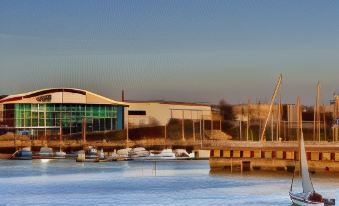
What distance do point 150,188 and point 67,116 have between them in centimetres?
8375

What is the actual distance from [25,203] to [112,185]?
19.4 metres

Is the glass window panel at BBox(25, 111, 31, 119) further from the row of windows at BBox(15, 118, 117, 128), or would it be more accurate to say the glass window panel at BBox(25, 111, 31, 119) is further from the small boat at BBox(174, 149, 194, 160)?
the small boat at BBox(174, 149, 194, 160)

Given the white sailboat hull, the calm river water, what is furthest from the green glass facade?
the white sailboat hull

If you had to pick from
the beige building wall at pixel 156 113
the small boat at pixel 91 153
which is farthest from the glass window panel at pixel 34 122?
the beige building wall at pixel 156 113

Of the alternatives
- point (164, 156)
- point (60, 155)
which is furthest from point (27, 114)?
point (164, 156)

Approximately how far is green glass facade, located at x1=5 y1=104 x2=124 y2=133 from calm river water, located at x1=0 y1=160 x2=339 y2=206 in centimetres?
5421

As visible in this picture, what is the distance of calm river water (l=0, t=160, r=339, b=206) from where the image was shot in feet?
221

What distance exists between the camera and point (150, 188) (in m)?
80.2

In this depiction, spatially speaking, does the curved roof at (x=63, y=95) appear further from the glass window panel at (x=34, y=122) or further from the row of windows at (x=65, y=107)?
the glass window panel at (x=34, y=122)

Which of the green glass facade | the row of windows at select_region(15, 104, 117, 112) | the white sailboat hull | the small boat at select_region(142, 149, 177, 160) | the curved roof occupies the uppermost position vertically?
the curved roof

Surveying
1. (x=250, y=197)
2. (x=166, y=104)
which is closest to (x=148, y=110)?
(x=166, y=104)

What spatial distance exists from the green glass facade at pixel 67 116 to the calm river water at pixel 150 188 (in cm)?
5421

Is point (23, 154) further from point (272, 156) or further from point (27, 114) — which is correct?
point (272, 156)

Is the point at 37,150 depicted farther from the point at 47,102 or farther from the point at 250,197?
the point at 250,197
